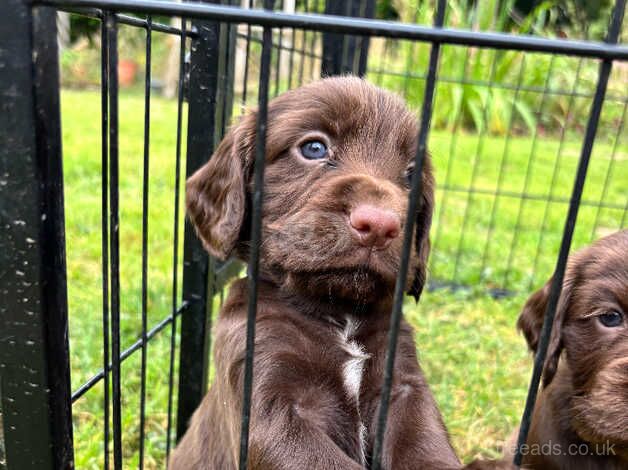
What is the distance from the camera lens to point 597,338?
2.10m

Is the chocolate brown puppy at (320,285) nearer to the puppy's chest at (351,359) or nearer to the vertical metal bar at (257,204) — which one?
the puppy's chest at (351,359)

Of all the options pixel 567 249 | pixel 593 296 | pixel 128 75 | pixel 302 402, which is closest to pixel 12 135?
pixel 302 402

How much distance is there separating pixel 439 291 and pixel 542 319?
2668 mm

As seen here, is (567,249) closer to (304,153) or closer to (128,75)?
(304,153)

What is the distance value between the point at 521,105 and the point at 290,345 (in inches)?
354

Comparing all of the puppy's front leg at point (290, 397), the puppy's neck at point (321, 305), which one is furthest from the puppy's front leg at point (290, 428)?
the puppy's neck at point (321, 305)

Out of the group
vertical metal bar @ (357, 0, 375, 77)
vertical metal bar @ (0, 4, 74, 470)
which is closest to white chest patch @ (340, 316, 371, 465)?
vertical metal bar @ (0, 4, 74, 470)

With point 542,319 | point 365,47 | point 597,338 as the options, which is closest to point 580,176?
point 597,338

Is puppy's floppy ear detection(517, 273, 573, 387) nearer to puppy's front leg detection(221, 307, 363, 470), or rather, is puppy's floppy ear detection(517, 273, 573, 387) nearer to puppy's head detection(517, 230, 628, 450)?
puppy's head detection(517, 230, 628, 450)

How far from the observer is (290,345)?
5.59 feet

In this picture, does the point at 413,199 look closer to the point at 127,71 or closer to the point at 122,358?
the point at 122,358

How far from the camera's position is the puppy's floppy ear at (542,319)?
2.15 m

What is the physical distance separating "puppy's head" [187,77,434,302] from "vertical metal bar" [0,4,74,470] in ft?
1.93

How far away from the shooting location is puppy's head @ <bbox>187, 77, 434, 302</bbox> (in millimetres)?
1584
